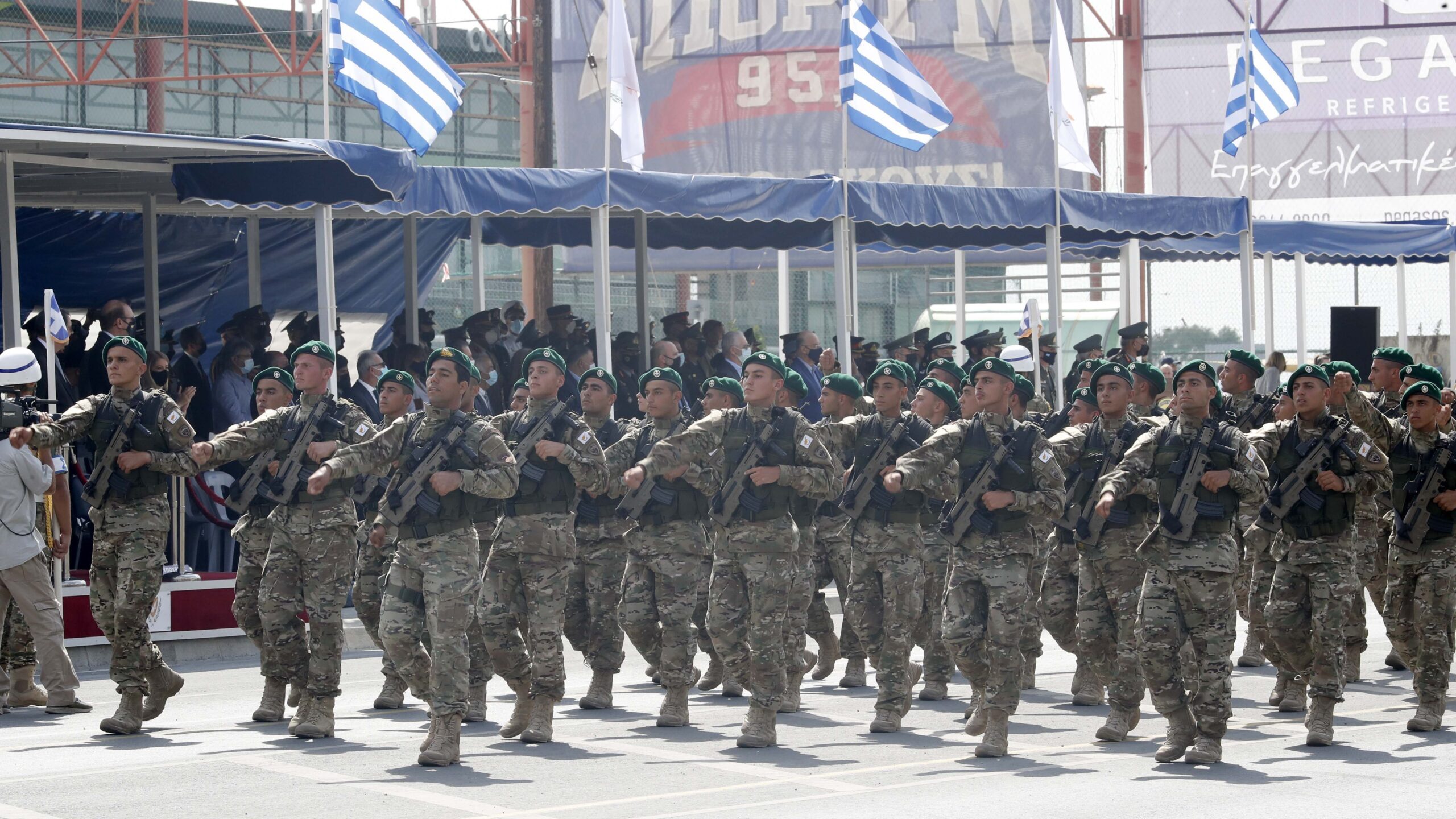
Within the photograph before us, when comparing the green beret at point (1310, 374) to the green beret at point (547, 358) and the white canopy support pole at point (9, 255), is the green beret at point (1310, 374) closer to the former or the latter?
the green beret at point (547, 358)

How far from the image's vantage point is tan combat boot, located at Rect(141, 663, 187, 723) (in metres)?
9.74

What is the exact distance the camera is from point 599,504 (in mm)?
10992

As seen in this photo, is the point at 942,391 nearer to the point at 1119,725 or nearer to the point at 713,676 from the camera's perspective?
the point at 1119,725

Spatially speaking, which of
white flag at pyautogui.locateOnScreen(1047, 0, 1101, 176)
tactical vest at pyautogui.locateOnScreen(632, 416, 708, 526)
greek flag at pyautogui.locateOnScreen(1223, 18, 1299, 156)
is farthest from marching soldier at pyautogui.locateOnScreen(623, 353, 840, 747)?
greek flag at pyautogui.locateOnScreen(1223, 18, 1299, 156)

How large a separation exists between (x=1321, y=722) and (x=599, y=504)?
168 inches

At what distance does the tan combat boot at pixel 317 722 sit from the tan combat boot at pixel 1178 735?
4193 millimetres

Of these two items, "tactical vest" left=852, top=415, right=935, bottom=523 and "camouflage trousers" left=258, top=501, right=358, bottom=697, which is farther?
"tactical vest" left=852, top=415, right=935, bottom=523

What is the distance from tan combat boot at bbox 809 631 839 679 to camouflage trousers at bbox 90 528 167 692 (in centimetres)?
415

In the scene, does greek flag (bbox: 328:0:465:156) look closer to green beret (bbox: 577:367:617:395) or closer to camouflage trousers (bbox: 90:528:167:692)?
green beret (bbox: 577:367:617:395)

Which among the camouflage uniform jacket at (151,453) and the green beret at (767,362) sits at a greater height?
the green beret at (767,362)

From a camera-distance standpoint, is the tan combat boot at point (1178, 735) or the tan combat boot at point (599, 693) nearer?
the tan combat boot at point (1178, 735)

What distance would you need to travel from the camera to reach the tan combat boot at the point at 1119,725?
9.44 metres

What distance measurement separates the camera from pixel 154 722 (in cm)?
1017

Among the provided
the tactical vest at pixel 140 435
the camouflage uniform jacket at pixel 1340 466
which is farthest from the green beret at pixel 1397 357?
the tactical vest at pixel 140 435
